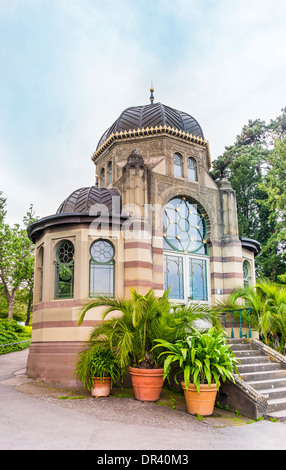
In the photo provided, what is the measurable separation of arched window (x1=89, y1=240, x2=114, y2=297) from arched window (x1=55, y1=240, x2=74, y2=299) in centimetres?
65

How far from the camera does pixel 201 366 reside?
7109 millimetres

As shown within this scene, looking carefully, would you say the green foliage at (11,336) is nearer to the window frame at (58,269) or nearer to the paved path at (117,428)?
the window frame at (58,269)

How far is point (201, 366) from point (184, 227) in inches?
258

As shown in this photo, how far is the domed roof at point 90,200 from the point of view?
12328mm

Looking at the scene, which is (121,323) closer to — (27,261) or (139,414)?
(139,414)

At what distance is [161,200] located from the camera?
41.0ft

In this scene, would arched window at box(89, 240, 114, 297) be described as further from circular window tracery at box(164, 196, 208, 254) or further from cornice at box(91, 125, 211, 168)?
cornice at box(91, 125, 211, 168)

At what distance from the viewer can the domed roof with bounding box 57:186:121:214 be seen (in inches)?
485

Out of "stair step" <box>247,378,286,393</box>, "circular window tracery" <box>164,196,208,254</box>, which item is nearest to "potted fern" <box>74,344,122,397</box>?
"stair step" <box>247,378,286,393</box>

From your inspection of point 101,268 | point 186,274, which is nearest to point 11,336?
point 101,268

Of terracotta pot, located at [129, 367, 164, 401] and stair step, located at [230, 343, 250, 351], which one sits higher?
stair step, located at [230, 343, 250, 351]

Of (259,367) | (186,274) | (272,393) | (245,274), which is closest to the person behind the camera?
(272,393)

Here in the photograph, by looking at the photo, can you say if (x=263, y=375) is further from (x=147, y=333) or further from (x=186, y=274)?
(x=186, y=274)

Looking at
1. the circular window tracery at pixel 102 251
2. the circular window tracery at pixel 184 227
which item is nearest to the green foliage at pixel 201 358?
the circular window tracery at pixel 102 251
